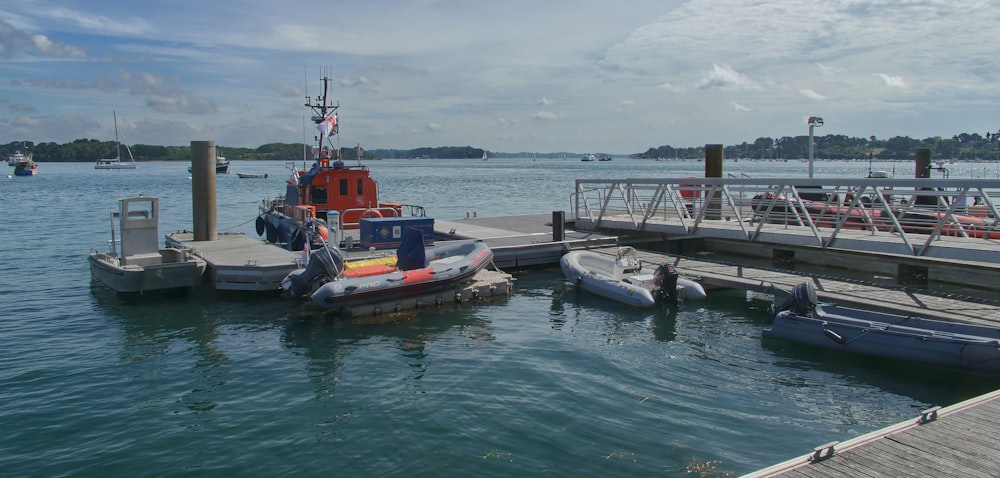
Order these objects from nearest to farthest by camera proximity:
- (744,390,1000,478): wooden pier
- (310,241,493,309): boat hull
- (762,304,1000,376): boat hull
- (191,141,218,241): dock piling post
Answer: (744,390,1000,478): wooden pier → (762,304,1000,376): boat hull → (310,241,493,309): boat hull → (191,141,218,241): dock piling post

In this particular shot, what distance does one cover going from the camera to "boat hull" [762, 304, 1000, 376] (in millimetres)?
8930

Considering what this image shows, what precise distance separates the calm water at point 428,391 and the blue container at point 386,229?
3077 mm

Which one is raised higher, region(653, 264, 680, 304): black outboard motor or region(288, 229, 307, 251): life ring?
region(288, 229, 307, 251): life ring

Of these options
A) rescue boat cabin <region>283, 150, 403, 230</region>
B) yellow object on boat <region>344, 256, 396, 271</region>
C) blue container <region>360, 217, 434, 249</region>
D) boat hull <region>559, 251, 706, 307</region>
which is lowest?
boat hull <region>559, 251, 706, 307</region>

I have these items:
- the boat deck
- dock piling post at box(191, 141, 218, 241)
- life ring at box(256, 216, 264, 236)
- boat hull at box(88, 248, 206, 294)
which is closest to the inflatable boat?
the boat deck

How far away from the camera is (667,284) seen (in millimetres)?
13633

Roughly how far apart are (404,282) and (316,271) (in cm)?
168

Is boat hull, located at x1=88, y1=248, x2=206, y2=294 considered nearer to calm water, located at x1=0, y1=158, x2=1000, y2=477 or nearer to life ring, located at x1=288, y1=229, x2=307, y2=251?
calm water, located at x1=0, y1=158, x2=1000, y2=477

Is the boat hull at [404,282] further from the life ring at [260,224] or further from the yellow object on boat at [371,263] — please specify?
the life ring at [260,224]

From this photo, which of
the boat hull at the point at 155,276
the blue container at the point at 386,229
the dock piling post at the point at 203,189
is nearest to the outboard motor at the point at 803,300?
the blue container at the point at 386,229

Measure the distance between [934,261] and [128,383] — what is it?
15025 mm

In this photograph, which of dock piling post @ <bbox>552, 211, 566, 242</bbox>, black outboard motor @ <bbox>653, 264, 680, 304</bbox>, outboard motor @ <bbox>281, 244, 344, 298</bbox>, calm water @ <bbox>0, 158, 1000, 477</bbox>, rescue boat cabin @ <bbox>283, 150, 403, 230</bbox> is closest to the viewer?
calm water @ <bbox>0, 158, 1000, 477</bbox>

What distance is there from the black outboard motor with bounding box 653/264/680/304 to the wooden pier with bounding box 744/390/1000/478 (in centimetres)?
711

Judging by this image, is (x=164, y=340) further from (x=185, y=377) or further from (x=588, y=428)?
(x=588, y=428)
